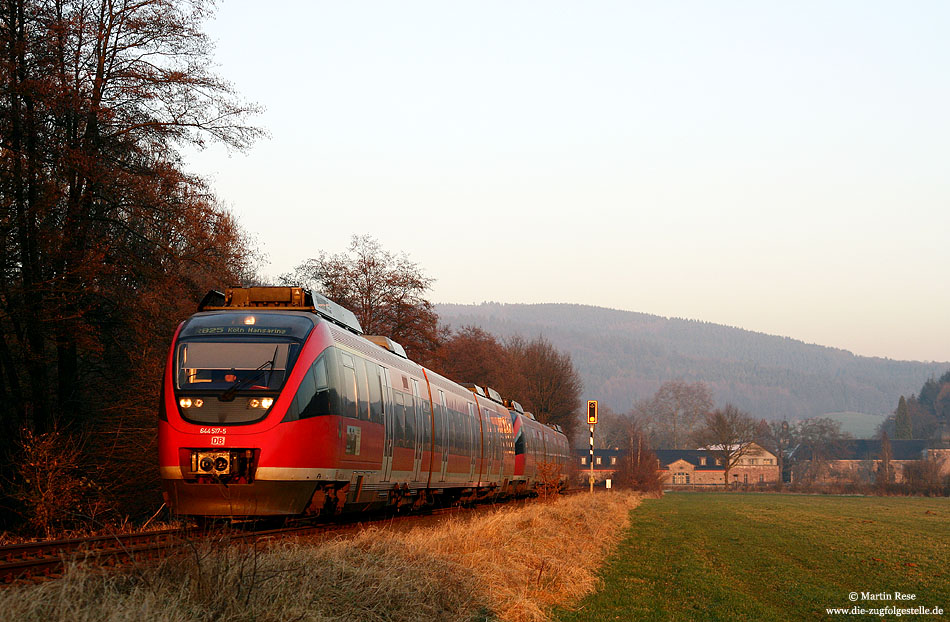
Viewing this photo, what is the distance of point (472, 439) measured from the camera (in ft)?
89.1

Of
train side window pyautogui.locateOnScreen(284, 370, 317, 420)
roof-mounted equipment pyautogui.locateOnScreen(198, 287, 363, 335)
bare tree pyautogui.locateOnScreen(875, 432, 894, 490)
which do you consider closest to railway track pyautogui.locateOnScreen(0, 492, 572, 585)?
train side window pyautogui.locateOnScreen(284, 370, 317, 420)

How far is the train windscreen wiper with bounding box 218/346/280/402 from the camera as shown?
41.8 ft

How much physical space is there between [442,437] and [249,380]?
1024 centimetres

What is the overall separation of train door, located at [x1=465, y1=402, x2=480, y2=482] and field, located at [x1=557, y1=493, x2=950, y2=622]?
4887mm

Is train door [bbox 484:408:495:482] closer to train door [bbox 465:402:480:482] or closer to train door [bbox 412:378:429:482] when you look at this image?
train door [bbox 465:402:480:482]

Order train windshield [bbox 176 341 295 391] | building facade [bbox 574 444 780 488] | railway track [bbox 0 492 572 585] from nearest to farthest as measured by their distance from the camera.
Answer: railway track [bbox 0 492 572 585], train windshield [bbox 176 341 295 391], building facade [bbox 574 444 780 488]

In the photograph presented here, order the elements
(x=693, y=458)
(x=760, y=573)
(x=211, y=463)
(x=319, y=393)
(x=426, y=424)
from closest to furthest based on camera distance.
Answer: (x=211, y=463) → (x=319, y=393) → (x=760, y=573) → (x=426, y=424) → (x=693, y=458)

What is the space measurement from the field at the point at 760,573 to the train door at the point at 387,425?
14.6 ft

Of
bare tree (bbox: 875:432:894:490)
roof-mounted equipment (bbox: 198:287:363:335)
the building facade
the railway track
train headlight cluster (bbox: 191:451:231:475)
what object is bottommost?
the building facade

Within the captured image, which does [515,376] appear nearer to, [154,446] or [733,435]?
[733,435]

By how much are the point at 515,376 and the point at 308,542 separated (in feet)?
242

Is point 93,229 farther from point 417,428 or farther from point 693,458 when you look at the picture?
point 693,458

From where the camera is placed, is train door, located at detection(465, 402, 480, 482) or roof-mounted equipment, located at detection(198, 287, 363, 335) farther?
→ train door, located at detection(465, 402, 480, 482)

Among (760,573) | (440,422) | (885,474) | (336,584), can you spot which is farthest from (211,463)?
(885,474)
